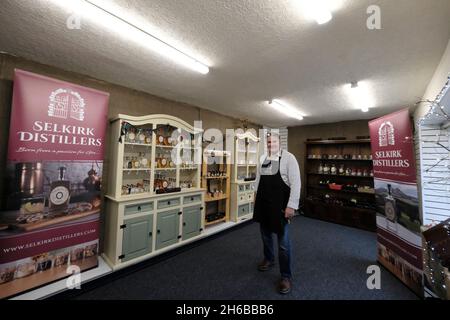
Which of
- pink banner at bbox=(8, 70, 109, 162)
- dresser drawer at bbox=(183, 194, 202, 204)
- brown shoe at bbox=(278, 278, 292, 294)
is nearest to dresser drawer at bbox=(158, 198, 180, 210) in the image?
dresser drawer at bbox=(183, 194, 202, 204)

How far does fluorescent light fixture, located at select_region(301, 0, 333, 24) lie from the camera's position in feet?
4.25

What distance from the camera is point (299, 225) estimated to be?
443 cm

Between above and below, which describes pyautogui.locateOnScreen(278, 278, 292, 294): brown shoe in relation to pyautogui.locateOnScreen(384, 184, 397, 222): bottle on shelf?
below

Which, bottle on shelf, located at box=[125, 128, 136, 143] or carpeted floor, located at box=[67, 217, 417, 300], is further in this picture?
bottle on shelf, located at box=[125, 128, 136, 143]

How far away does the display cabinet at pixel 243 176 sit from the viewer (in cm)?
426

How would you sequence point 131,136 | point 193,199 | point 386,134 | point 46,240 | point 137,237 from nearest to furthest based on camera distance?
point 46,240 → point 386,134 → point 137,237 → point 131,136 → point 193,199

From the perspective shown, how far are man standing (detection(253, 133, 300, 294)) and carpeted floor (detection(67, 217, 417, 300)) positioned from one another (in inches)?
14.0

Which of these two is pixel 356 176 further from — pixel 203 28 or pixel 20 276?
pixel 20 276

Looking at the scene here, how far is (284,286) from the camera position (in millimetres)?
2064

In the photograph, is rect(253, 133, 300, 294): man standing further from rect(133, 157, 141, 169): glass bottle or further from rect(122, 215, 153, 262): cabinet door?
rect(133, 157, 141, 169): glass bottle

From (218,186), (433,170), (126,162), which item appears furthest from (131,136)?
(433,170)

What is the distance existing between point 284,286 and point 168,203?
1.94 meters

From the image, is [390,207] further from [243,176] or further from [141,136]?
[141,136]

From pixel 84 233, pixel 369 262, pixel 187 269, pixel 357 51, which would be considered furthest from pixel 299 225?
pixel 84 233
